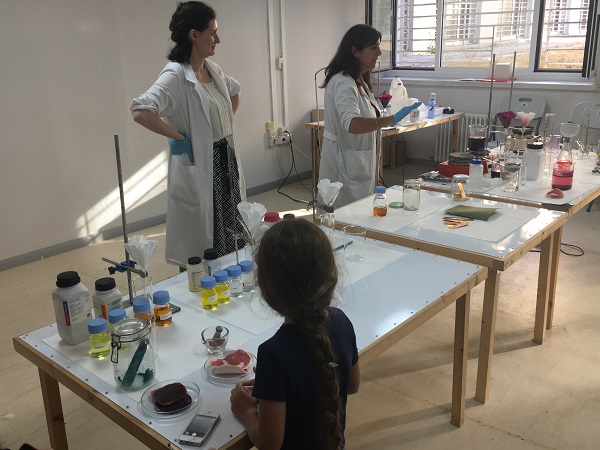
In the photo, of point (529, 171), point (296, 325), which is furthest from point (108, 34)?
point (296, 325)

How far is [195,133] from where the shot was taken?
2.42 m

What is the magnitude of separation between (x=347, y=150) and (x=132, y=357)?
76.3 inches

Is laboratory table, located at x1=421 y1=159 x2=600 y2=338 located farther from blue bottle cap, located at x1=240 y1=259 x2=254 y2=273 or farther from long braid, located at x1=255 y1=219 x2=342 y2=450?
long braid, located at x1=255 y1=219 x2=342 y2=450

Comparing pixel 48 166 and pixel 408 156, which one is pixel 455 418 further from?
pixel 408 156

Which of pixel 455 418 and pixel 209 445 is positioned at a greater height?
pixel 209 445

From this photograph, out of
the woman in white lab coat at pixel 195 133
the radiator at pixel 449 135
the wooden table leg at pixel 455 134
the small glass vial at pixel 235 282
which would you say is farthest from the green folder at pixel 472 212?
the radiator at pixel 449 135

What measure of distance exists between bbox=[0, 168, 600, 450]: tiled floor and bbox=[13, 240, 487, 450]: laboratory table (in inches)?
4.7

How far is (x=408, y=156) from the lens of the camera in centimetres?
605

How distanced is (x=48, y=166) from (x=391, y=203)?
2.30 meters

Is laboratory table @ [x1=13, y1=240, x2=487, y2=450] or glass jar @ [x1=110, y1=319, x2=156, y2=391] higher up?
glass jar @ [x1=110, y1=319, x2=156, y2=391]

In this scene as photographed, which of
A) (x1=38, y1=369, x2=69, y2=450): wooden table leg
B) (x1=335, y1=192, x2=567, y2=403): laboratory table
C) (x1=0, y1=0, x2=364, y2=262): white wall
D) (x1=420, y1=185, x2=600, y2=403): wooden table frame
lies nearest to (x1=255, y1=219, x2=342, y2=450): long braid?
(x1=38, y1=369, x2=69, y2=450): wooden table leg

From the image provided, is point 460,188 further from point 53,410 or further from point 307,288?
point 53,410

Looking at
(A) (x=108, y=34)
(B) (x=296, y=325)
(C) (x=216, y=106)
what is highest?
(A) (x=108, y=34)

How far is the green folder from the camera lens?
2.16 metres
